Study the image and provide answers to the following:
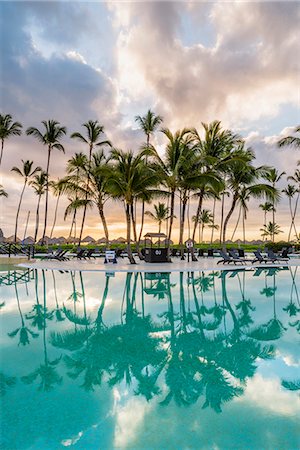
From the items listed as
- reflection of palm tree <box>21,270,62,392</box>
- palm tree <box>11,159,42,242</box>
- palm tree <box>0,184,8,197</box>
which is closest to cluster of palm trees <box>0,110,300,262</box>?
palm tree <box>11,159,42,242</box>

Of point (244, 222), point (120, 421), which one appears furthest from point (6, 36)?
point (244, 222)

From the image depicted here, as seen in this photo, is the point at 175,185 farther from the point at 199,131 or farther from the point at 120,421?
the point at 120,421

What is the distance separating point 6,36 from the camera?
14.0 meters

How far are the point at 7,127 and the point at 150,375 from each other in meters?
32.0

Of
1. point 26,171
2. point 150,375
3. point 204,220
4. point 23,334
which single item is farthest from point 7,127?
point 204,220

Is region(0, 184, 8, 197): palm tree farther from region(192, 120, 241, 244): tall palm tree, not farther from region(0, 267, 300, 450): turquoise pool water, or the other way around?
region(0, 267, 300, 450): turquoise pool water

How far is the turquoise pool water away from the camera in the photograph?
105 inches

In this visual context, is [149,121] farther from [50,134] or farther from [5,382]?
[5,382]

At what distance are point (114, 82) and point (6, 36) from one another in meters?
6.33

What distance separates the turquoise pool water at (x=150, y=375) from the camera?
2677 mm

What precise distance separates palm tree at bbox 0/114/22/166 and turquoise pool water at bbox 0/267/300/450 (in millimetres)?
26729

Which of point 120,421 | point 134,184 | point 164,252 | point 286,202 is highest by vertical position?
point 286,202

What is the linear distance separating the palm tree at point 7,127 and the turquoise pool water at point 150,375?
26.7 meters

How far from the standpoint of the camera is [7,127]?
98.4 ft
